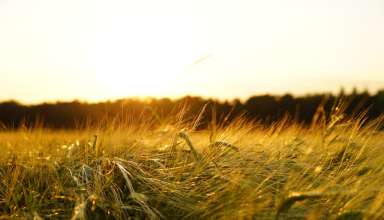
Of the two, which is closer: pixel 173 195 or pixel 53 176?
pixel 173 195

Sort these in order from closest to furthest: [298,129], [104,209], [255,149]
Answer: [104,209] < [255,149] < [298,129]

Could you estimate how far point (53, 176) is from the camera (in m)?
2.30

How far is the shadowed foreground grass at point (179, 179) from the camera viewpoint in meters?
1.92

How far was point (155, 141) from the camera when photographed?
2799mm

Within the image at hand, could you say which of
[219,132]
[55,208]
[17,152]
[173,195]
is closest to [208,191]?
[173,195]

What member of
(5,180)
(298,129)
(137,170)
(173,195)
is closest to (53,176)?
(5,180)

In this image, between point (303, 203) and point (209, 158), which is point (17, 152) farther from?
point (303, 203)

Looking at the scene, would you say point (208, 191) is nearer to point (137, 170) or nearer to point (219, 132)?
point (137, 170)

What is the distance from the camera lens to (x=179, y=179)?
227 centimetres

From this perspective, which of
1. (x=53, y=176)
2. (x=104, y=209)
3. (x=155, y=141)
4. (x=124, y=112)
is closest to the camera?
(x=104, y=209)

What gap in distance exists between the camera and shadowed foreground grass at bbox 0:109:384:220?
6.29 ft

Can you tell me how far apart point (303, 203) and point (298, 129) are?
1579 millimetres

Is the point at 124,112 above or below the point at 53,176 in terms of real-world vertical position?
above

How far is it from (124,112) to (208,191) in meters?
1.27
